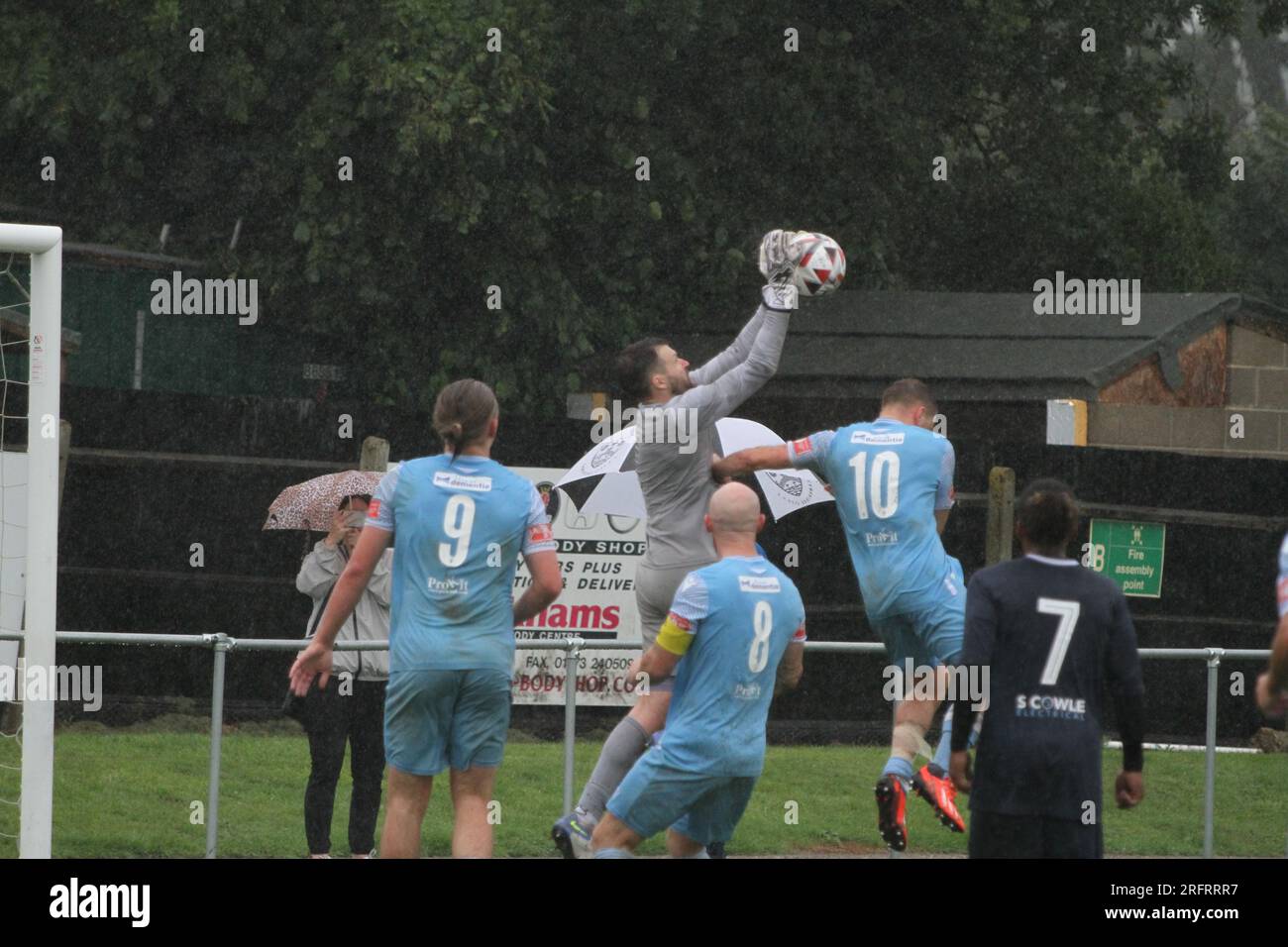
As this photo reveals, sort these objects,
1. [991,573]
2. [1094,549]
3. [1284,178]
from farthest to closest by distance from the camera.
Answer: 1. [1284,178]
2. [1094,549]
3. [991,573]

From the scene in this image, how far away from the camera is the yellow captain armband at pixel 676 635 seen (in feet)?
23.8

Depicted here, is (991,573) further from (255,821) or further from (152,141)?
(152,141)

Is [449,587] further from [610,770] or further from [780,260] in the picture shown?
[780,260]

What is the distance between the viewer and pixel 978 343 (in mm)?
19969

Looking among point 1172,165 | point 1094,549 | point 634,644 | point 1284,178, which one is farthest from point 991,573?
point 1284,178

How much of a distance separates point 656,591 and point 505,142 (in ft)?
34.1

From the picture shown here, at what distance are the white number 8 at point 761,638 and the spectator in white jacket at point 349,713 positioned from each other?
115 inches

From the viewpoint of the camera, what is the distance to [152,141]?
20453 millimetres

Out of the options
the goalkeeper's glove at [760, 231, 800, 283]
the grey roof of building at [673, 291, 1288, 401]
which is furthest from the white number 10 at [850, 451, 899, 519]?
the grey roof of building at [673, 291, 1288, 401]

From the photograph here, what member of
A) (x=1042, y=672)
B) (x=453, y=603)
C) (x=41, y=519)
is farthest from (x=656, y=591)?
(x=41, y=519)

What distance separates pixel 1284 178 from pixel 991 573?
33393 millimetres

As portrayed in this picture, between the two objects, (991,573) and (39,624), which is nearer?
(991,573)

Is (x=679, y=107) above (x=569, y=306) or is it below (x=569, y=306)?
above

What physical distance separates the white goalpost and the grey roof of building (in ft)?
37.5
